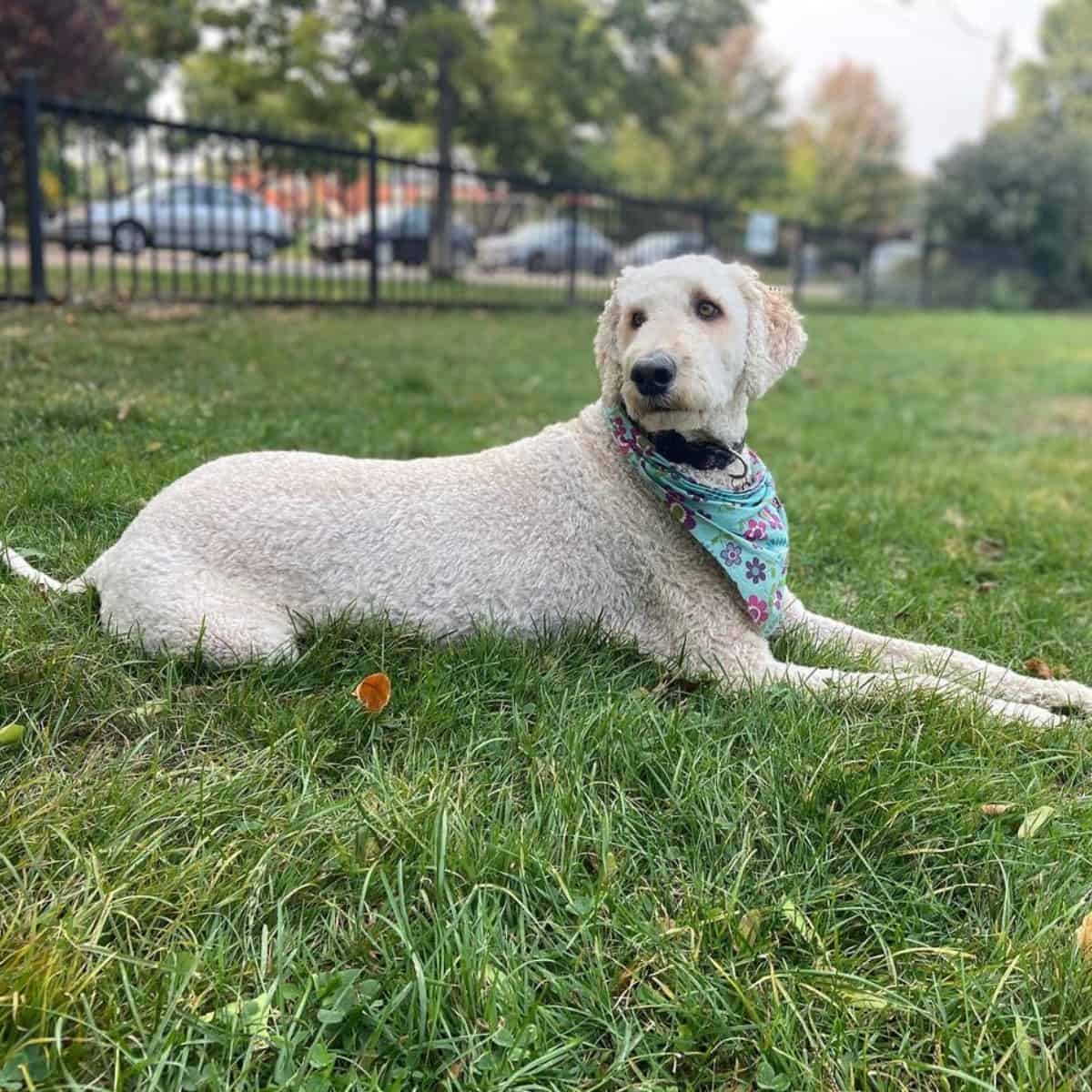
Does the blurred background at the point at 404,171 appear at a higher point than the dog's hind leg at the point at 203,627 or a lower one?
higher

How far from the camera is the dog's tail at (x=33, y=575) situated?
2.84m

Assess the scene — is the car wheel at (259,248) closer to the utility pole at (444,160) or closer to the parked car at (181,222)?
the parked car at (181,222)

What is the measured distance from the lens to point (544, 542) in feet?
9.54

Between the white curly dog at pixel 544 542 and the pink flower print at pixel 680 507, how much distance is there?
55 millimetres

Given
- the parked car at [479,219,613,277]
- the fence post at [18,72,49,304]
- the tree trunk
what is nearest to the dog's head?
the fence post at [18,72,49,304]

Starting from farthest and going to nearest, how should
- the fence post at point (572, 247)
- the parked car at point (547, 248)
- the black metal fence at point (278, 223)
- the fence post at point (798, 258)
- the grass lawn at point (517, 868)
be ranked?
the fence post at point (798, 258)
the parked car at point (547, 248)
the fence post at point (572, 247)
the black metal fence at point (278, 223)
the grass lawn at point (517, 868)

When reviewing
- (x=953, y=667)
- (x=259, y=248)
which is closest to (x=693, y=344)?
(x=953, y=667)

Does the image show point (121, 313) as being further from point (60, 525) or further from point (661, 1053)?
point (661, 1053)

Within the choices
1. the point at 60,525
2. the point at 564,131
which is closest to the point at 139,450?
the point at 60,525

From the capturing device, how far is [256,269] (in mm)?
18047

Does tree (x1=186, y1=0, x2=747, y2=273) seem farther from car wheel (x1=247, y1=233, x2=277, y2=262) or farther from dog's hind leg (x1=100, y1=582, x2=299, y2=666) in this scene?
dog's hind leg (x1=100, y1=582, x2=299, y2=666)

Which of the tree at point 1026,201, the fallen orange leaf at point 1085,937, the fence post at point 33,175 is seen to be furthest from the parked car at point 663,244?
the fallen orange leaf at point 1085,937

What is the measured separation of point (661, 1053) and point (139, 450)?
12.5 feet

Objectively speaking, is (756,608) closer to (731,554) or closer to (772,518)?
(731,554)
